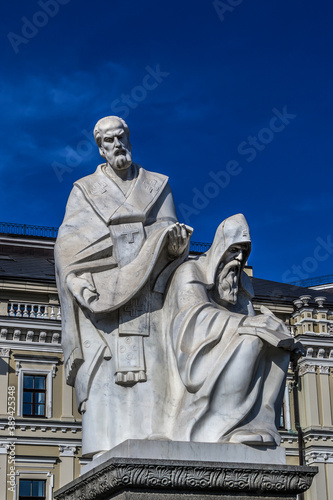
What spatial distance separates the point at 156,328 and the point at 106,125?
1952 millimetres

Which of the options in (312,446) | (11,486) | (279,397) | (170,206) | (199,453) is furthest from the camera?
(312,446)

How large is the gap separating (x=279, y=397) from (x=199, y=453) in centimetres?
96

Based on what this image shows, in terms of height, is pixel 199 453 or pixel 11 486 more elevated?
pixel 11 486

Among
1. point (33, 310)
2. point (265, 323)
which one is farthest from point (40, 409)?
point (265, 323)

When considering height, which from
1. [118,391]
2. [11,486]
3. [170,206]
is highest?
[11,486]

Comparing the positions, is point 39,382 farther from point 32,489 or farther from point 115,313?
point 115,313

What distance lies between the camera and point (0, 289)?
41562 mm

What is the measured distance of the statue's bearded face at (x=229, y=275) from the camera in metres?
9.12

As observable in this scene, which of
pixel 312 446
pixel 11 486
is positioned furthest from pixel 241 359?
pixel 312 446

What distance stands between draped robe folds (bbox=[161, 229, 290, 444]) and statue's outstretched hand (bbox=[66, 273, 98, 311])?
2.36ft

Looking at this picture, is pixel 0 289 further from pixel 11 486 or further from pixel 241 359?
pixel 241 359

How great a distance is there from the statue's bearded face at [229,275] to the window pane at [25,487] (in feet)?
106

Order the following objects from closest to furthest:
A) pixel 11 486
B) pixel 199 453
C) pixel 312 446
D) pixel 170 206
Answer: pixel 199 453 < pixel 170 206 < pixel 11 486 < pixel 312 446

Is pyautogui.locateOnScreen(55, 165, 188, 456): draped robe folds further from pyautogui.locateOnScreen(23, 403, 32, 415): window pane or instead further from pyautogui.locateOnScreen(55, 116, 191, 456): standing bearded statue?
pyautogui.locateOnScreen(23, 403, 32, 415): window pane
